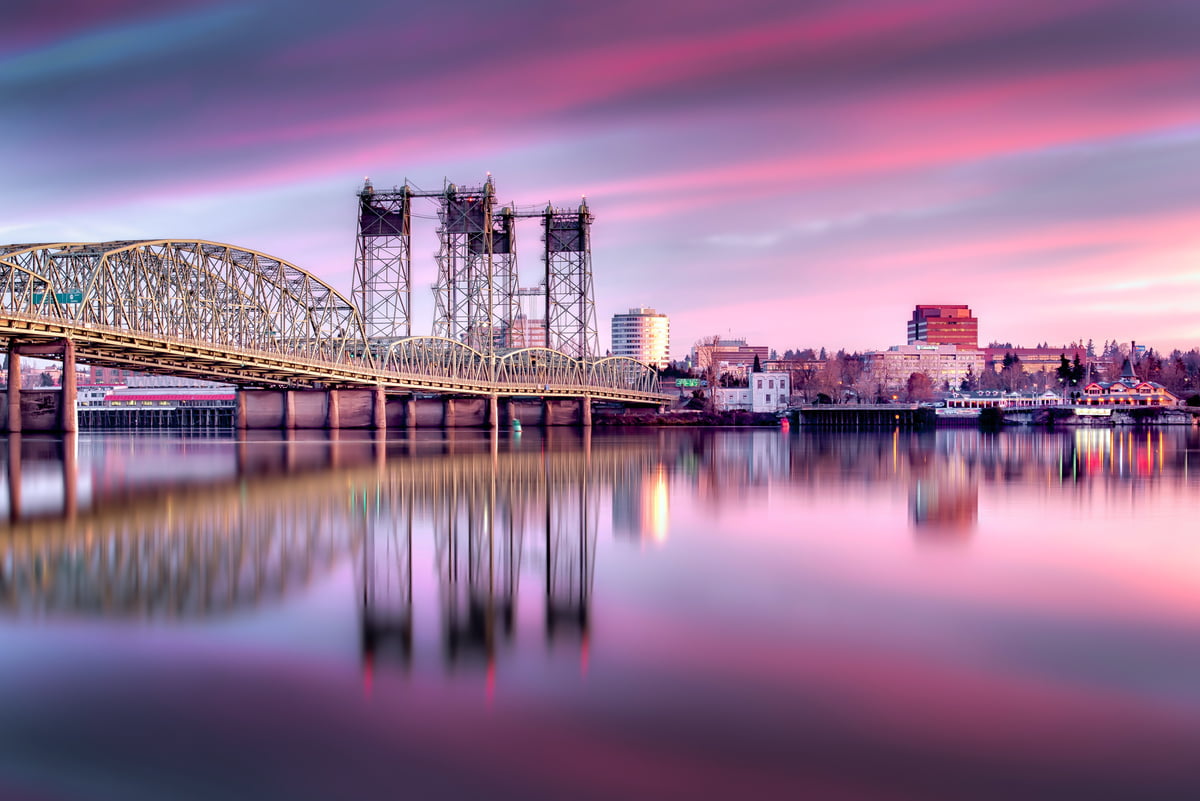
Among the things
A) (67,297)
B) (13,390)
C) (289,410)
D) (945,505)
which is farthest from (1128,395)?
(945,505)

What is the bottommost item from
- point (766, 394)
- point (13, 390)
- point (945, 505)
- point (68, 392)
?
point (945, 505)

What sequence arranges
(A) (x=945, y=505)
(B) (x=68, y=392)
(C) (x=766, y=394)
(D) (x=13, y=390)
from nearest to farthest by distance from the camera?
(A) (x=945, y=505) < (B) (x=68, y=392) < (D) (x=13, y=390) < (C) (x=766, y=394)

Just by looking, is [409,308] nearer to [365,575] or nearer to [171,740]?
[365,575]

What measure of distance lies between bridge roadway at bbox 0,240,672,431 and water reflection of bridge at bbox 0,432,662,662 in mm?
35539

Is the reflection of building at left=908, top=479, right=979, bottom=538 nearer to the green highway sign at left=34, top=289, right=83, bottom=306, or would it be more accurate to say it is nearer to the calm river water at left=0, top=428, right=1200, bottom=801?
the calm river water at left=0, top=428, right=1200, bottom=801

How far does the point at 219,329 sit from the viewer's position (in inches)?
3253

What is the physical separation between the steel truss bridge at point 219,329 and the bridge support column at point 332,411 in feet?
4.52

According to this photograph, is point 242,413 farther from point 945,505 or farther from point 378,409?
point 945,505

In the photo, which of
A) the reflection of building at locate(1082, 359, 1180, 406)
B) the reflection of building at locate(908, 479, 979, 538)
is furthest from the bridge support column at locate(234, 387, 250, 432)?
the reflection of building at locate(1082, 359, 1180, 406)

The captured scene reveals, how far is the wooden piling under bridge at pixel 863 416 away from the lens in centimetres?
12739

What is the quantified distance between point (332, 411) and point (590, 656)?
292 feet

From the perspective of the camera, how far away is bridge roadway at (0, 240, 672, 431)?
62.5 meters

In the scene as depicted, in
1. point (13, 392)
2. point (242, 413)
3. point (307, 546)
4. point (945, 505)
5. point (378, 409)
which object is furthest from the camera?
point (242, 413)

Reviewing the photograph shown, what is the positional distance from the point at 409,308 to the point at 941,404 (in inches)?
3812
